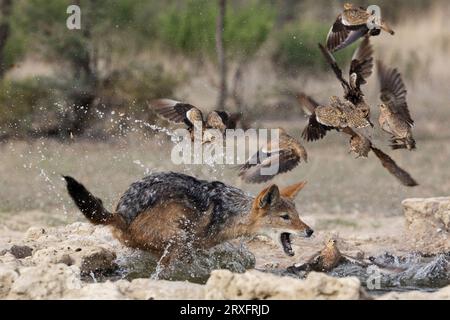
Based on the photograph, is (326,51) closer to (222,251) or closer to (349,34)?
(349,34)

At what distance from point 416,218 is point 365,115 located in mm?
2205

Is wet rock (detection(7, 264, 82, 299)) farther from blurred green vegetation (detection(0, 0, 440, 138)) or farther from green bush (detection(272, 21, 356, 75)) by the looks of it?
green bush (detection(272, 21, 356, 75))

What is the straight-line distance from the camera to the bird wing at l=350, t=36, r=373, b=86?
357 inches

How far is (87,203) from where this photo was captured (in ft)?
27.0

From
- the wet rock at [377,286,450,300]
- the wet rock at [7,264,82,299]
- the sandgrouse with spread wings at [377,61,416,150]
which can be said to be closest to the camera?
the wet rock at [377,286,450,300]

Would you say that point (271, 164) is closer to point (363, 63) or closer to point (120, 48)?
point (363, 63)

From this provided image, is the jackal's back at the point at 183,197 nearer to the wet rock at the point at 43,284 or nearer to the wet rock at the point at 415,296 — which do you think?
the wet rock at the point at 43,284

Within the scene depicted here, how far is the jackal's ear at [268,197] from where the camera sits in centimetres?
831

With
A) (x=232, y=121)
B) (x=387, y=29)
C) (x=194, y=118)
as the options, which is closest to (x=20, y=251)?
(x=194, y=118)

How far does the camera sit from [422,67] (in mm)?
20469

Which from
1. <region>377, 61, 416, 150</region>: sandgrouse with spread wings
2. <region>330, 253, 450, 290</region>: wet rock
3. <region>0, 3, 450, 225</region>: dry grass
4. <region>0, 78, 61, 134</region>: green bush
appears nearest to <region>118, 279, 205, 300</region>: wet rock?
<region>330, 253, 450, 290</region>: wet rock

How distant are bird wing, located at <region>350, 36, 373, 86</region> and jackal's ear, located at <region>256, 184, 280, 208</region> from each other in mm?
1270
